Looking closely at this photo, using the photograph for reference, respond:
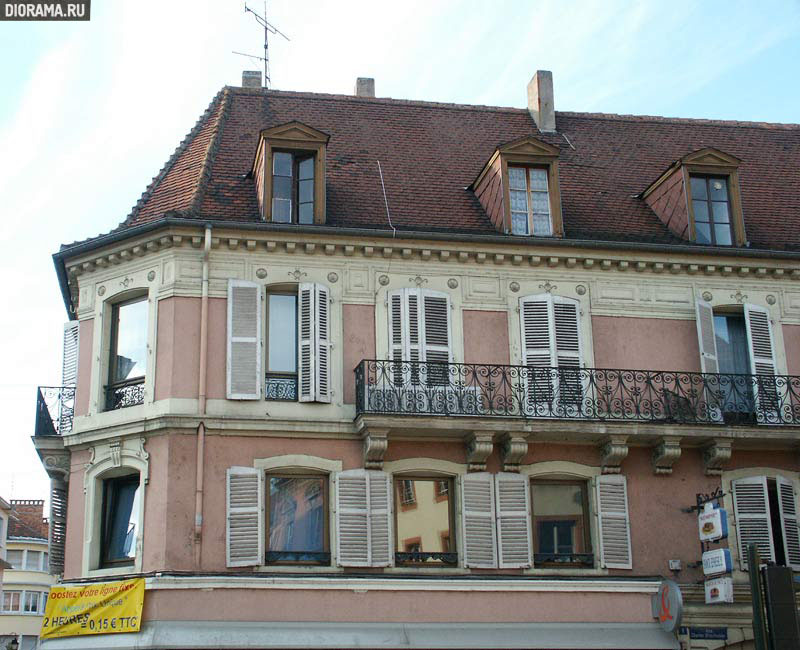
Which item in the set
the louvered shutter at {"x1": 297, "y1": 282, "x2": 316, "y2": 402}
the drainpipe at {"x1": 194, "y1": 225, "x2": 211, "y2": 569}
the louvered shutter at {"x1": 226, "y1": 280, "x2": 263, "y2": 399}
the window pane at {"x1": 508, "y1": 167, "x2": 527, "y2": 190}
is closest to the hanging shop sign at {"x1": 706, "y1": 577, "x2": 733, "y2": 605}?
the louvered shutter at {"x1": 297, "y1": 282, "x2": 316, "y2": 402}

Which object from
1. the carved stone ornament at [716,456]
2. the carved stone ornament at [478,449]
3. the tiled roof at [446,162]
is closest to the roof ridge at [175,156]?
the tiled roof at [446,162]

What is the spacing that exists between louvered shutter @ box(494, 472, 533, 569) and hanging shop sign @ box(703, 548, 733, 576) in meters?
2.94

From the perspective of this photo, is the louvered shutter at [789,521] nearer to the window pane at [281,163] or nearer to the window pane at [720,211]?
the window pane at [720,211]

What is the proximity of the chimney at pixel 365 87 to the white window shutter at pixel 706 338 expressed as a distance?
9.90 m

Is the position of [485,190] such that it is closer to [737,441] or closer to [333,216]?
[333,216]

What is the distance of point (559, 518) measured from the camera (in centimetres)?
1984

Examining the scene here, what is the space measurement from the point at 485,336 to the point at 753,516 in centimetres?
570

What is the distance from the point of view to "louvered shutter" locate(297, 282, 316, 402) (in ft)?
63.4

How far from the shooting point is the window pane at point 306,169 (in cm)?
2086

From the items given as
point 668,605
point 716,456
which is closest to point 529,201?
point 716,456

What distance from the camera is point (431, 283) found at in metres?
20.5

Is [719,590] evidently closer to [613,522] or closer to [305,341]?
[613,522]

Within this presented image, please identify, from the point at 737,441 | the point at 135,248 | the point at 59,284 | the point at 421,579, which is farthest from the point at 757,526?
the point at 59,284

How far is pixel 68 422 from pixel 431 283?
704 cm
